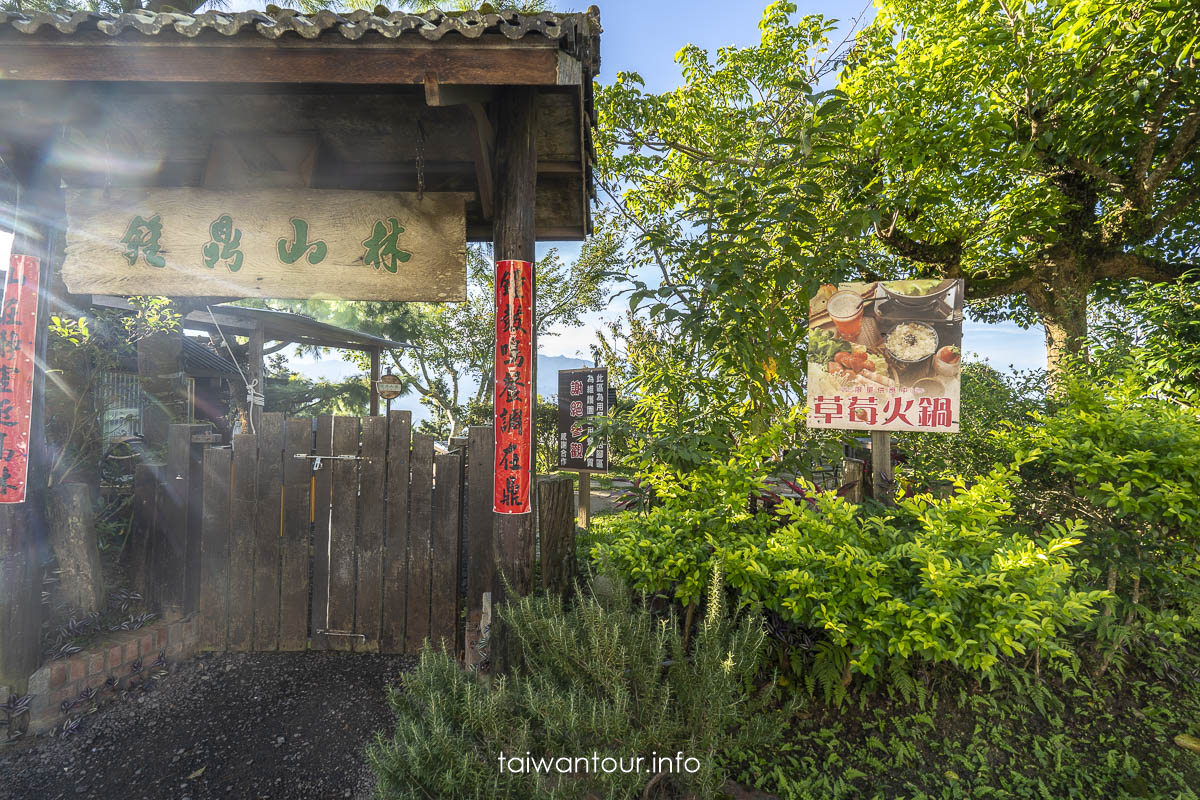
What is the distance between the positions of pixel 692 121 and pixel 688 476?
5.96 m

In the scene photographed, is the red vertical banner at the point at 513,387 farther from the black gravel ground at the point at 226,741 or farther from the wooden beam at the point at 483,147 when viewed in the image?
the black gravel ground at the point at 226,741

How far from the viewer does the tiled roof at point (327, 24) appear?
7.09 ft

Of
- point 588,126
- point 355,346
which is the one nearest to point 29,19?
point 588,126

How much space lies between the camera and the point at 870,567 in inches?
84.1

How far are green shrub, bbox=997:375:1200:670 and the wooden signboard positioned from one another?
333 centimetres

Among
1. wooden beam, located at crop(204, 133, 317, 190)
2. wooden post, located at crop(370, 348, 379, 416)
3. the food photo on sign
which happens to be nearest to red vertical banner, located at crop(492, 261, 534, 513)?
wooden beam, located at crop(204, 133, 317, 190)

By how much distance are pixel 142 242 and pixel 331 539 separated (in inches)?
83.2

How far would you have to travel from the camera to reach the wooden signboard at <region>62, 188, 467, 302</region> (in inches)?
115

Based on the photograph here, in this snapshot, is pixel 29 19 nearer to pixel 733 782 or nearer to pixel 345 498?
pixel 345 498

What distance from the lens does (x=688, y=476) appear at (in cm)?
284

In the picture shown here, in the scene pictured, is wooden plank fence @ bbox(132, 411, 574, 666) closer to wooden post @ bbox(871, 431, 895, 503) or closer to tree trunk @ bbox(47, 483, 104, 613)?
tree trunk @ bbox(47, 483, 104, 613)

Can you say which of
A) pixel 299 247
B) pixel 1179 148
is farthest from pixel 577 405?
pixel 1179 148

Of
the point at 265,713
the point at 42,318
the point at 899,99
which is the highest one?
the point at 899,99

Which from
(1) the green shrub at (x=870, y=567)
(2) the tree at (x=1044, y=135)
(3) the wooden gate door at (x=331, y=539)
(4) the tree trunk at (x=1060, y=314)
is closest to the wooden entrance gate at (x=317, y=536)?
(3) the wooden gate door at (x=331, y=539)
